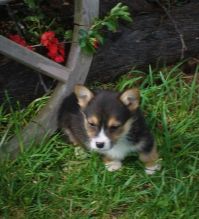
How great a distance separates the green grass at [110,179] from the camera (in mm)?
4281

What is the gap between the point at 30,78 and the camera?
500cm

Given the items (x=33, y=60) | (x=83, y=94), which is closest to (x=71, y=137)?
(x=83, y=94)

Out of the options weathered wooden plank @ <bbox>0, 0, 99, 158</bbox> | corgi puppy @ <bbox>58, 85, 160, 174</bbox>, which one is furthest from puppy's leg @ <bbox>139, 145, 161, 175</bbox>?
weathered wooden plank @ <bbox>0, 0, 99, 158</bbox>

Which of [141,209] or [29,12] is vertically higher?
[29,12]

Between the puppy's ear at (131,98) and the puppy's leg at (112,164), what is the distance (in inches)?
18.1

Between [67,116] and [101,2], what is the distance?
952mm

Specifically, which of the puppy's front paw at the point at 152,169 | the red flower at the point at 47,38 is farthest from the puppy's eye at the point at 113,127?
the red flower at the point at 47,38

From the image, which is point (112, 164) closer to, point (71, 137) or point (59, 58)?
point (71, 137)

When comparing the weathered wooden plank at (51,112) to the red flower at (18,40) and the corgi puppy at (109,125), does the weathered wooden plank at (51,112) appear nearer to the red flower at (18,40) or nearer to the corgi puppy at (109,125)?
the corgi puppy at (109,125)

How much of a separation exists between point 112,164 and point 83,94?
0.58m

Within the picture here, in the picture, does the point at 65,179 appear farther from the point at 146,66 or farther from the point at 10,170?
the point at 146,66

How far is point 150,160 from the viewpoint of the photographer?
180 inches

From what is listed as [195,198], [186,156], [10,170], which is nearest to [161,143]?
[186,156]

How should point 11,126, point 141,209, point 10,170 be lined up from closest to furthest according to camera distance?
1. point 141,209
2. point 10,170
3. point 11,126
